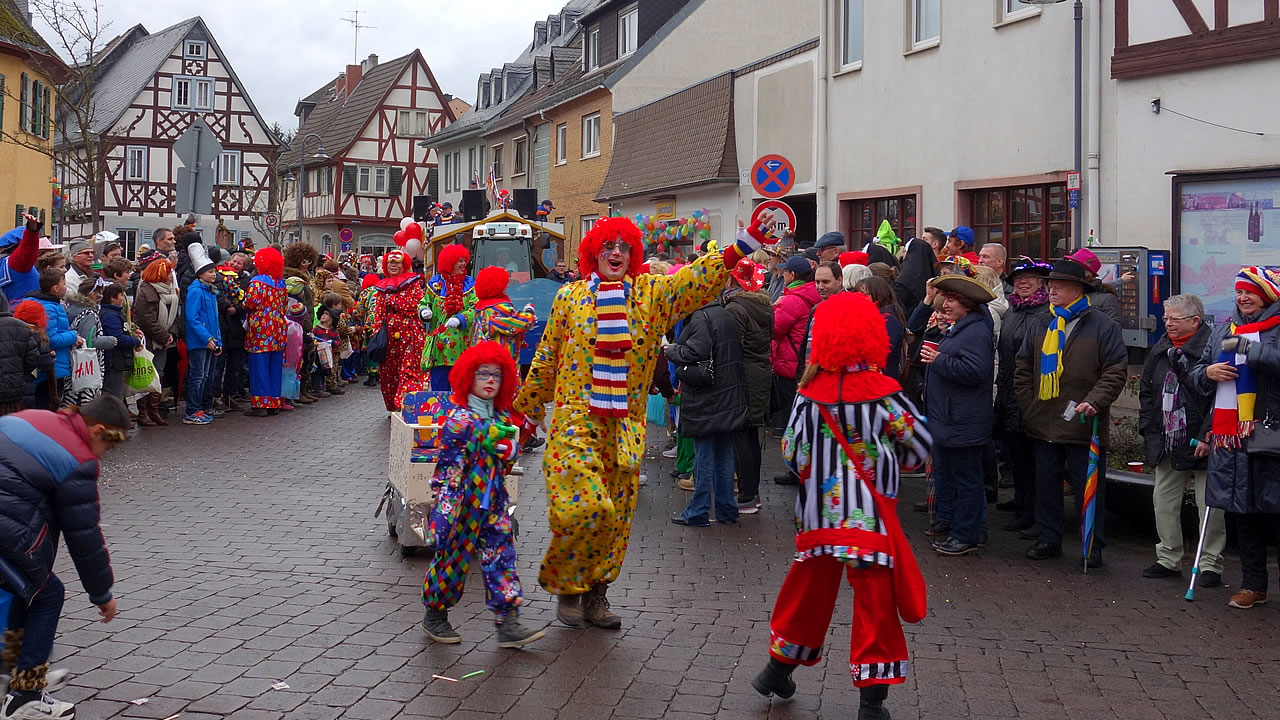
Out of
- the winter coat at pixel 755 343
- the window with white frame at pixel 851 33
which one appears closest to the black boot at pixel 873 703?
the winter coat at pixel 755 343

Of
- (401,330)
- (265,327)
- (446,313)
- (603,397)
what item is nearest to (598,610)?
(603,397)

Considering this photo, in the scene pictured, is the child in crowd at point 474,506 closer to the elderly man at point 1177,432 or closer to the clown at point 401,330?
the elderly man at point 1177,432

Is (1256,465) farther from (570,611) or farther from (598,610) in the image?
(570,611)

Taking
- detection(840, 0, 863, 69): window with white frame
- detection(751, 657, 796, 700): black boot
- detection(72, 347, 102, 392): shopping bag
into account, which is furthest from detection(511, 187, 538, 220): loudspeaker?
detection(751, 657, 796, 700): black boot

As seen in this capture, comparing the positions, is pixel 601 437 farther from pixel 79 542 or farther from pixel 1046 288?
pixel 1046 288

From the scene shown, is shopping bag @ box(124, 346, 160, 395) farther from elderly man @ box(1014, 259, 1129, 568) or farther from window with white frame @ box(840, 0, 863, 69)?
window with white frame @ box(840, 0, 863, 69)

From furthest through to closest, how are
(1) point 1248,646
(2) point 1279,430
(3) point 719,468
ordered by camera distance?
1. (3) point 719,468
2. (2) point 1279,430
3. (1) point 1248,646

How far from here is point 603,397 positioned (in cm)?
647

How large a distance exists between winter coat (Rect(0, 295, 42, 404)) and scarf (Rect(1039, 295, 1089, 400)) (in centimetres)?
764

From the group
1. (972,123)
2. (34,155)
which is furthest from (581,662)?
(34,155)

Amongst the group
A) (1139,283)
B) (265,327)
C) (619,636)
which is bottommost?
(619,636)

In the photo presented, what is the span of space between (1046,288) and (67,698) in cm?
642

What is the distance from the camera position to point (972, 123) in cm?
1591

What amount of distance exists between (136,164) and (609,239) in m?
52.1
